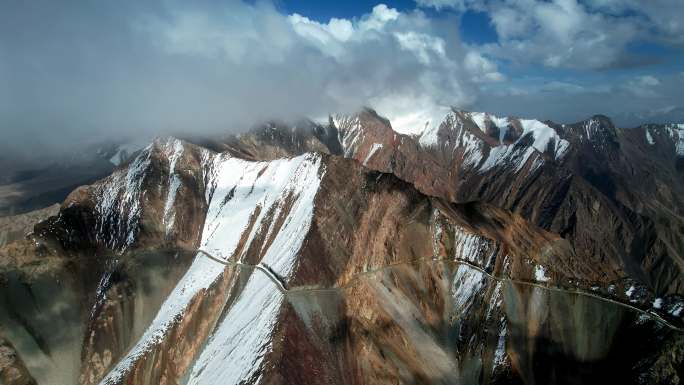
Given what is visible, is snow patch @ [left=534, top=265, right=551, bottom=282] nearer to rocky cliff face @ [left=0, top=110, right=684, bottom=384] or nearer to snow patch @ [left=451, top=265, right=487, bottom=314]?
rocky cliff face @ [left=0, top=110, right=684, bottom=384]

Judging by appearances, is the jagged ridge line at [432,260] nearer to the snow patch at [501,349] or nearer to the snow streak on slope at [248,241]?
the snow streak on slope at [248,241]

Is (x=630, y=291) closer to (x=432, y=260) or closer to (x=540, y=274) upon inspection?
(x=540, y=274)

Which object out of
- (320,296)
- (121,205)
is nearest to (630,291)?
(320,296)

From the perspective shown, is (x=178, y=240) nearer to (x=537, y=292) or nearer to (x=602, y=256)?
(x=537, y=292)

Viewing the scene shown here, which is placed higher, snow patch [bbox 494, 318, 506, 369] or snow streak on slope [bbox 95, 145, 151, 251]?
snow streak on slope [bbox 95, 145, 151, 251]

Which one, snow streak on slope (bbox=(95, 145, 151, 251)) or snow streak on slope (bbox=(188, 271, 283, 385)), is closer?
snow streak on slope (bbox=(188, 271, 283, 385))

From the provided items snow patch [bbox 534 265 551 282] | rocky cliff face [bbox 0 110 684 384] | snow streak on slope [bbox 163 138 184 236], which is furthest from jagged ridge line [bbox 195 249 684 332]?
snow streak on slope [bbox 163 138 184 236]

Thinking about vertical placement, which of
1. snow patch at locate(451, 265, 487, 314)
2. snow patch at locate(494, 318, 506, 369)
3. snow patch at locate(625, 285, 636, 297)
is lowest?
snow patch at locate(494, 318, 506, 369)
